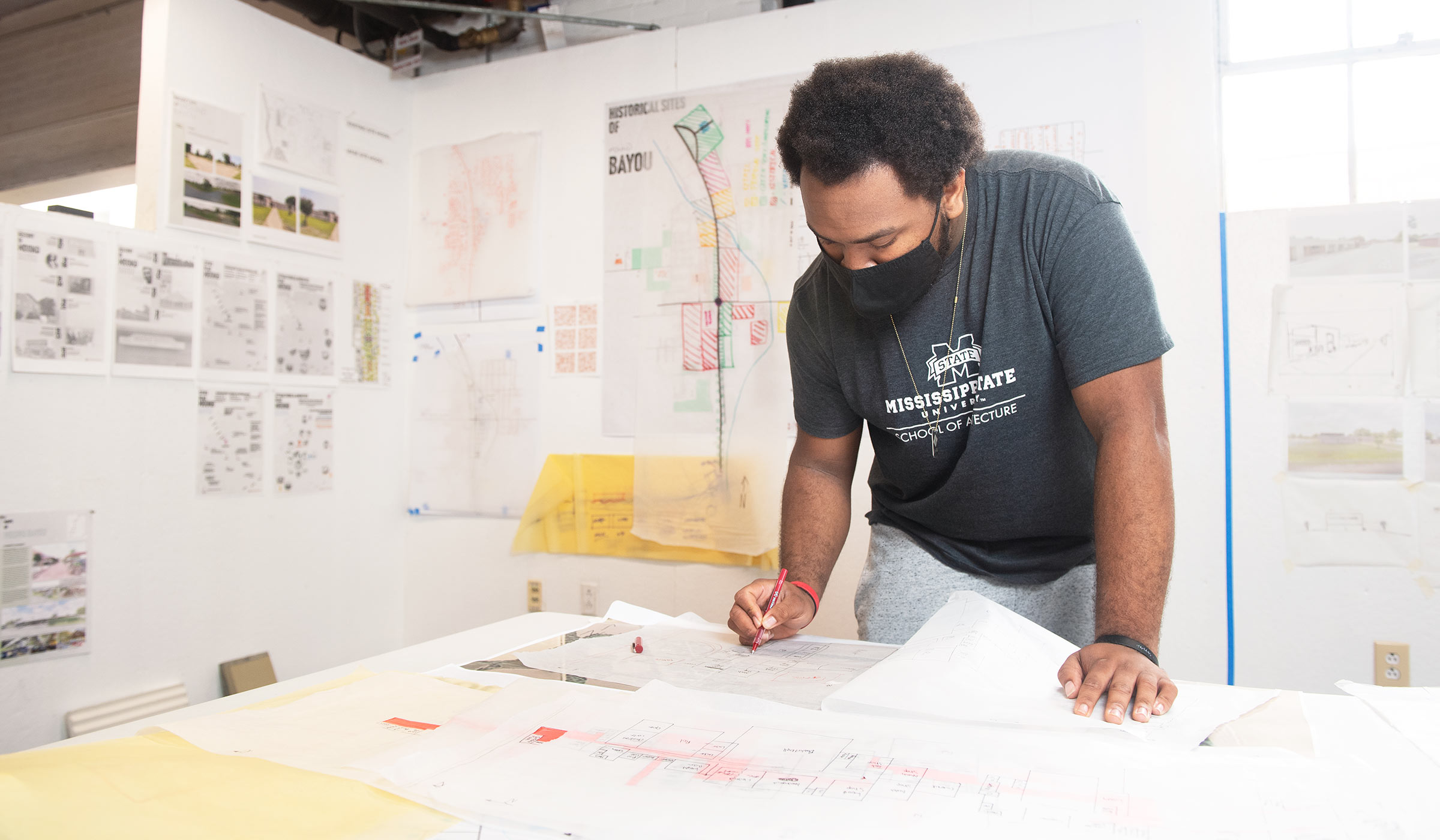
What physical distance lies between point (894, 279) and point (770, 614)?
1.61 ft

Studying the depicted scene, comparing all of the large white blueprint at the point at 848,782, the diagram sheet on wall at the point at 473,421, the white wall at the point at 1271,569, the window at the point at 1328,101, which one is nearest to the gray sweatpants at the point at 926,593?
the large white blueprint at the point at 848,782

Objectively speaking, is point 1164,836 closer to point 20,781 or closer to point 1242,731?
point 1242,731

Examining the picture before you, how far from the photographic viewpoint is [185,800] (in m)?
0.63

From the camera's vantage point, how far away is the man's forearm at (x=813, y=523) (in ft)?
4.47

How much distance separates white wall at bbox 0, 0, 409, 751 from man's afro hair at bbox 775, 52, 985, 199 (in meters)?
2.04

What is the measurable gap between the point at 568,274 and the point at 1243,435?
2.04 metres

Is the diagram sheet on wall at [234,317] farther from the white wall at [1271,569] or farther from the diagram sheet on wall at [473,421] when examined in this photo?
the white wall at [1271,569]

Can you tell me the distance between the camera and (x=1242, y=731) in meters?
0.77

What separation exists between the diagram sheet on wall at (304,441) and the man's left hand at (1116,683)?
8.08 ft

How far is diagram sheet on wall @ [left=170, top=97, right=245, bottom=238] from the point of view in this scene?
7.76ft

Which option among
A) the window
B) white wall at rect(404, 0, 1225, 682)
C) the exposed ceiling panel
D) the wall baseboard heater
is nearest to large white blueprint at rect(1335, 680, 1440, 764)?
white wall at rect(404, 0, 1225, 682)

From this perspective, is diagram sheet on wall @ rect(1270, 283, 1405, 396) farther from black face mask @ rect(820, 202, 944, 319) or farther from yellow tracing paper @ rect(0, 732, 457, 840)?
yellow tracing paper @ rect(0, 732, 457, 840)

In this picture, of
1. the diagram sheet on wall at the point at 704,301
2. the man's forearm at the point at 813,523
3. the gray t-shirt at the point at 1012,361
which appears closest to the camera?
the gray t-shirt at the point at 1012,361

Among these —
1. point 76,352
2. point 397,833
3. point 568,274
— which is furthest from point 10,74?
point 397,833
